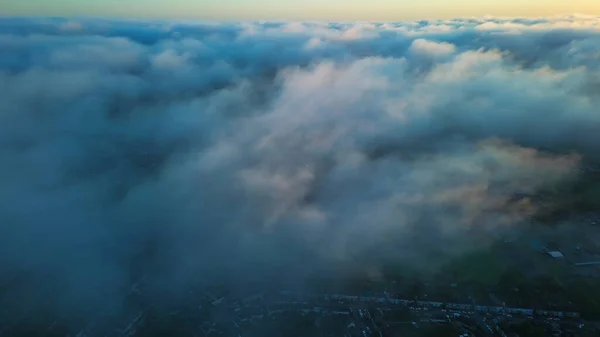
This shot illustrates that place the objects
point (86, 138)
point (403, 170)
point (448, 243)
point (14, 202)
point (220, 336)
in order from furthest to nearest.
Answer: point (86, 138) < point (403, 170) < point (14, 202) < point (448, 243) < point (220, 336)

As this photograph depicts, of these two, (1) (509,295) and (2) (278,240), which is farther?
(2) (278,240)

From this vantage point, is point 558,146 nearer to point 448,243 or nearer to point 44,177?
point 448,243

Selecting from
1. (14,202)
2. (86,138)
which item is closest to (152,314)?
(14,202)

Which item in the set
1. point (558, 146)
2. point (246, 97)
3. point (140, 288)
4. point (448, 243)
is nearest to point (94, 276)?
point (140, 288)

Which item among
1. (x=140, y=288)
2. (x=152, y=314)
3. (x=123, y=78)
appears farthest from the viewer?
(x=123, y=78)

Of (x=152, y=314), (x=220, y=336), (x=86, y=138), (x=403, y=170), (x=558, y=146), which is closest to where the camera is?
(x=220, y=336)

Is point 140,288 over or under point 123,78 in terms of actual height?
under

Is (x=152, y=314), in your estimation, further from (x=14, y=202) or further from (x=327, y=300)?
(x=14, y=202)

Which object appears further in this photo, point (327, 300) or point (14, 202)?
point (14, 202)

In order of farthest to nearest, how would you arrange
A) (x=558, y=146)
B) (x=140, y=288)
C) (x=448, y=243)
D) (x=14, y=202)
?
(x=558, y=146) → (x=14, y=202) → (x=448, y=243) → (x=140, y=288)
